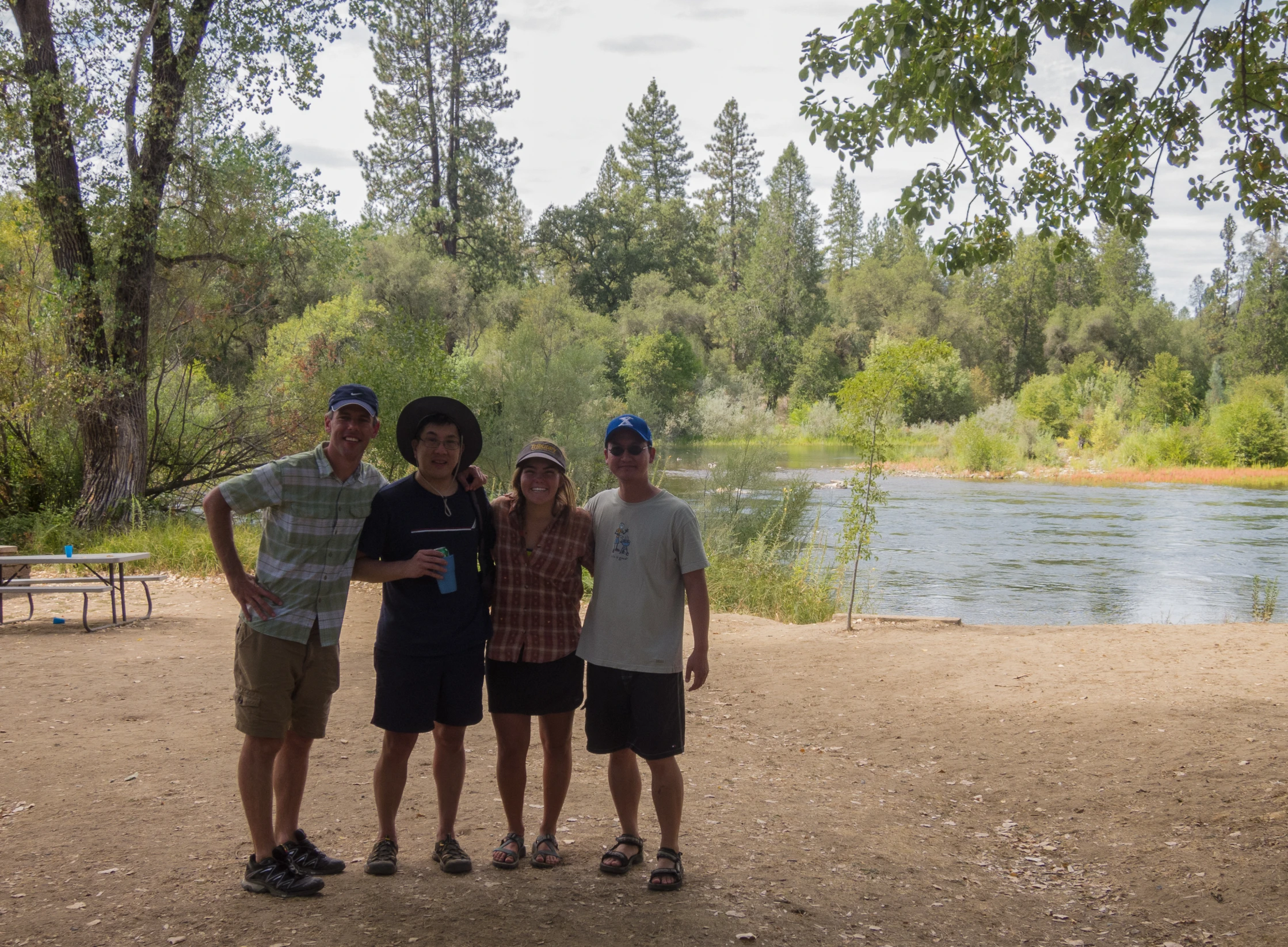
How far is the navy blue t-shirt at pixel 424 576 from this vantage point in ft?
11.1

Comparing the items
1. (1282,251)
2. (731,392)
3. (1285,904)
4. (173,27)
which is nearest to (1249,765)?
(1285,904)

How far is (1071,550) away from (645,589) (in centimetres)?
1880

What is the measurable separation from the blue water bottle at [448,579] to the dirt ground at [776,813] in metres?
0.99

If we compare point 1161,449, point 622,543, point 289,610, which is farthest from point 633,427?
point 1161,449

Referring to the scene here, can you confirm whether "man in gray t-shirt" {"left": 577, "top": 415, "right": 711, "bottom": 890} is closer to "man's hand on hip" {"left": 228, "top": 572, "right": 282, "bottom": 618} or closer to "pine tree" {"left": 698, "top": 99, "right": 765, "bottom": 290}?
"man's hand on hip" {"left": 228, "top": 572, "right": 282, "bottom": 618}

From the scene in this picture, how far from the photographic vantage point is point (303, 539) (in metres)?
3.34

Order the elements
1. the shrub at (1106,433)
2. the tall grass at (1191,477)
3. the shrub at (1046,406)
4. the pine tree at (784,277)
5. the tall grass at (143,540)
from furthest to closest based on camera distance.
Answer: the pine tree at (784,277) → the shrub at (1046,406) → the shrub at (1106,433) → the tall grass at (1191,477) → the tall grass at (143,540)

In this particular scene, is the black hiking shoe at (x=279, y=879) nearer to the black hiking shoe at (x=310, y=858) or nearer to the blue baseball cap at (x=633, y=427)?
the black hiking shoe at (x=310, y=858)

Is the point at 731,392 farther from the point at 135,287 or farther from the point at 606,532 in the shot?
the point at 606,532

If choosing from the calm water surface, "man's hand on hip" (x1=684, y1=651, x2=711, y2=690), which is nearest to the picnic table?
"man's hand on hip" (x1=684, y1=651, x2=711, y2=690)

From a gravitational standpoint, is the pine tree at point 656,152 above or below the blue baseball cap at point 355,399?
above

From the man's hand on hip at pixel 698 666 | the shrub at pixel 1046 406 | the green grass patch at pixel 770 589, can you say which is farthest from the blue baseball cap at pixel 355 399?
the shrub at pixel 1046 406

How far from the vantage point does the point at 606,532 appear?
3580mm

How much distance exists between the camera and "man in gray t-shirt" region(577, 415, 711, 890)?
3.46 m
